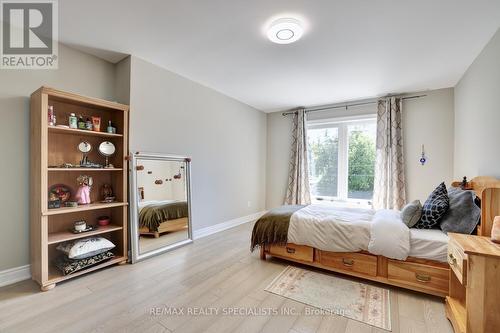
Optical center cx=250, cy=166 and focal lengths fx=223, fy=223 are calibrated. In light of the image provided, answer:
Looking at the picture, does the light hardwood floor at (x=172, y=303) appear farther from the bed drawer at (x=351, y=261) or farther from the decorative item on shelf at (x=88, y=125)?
the decorative item on shelf at (x=88, y=125)

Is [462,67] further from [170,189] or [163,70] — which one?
[170,189]

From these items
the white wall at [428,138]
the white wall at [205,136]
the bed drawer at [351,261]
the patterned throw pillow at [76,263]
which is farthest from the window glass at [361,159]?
the patterned throw pillow at [76,263]

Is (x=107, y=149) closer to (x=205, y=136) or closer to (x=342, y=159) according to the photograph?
(x=205, y=136)

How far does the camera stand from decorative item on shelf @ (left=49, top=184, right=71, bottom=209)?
225cm

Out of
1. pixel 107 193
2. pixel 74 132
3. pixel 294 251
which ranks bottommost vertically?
pixel 294 251

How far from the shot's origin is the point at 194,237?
3.58 meters

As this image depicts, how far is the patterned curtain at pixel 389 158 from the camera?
3869 millimetres

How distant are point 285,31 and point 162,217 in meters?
2.72

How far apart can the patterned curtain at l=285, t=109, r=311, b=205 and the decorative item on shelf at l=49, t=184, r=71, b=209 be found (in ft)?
12.4

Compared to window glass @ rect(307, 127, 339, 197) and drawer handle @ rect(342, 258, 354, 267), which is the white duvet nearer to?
drawer handle @ rect(342, 258, 354, 267)

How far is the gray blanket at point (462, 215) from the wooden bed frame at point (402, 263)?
10cm

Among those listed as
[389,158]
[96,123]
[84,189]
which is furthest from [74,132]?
[389,158]

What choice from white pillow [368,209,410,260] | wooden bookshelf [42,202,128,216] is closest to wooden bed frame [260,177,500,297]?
white pillow [368,209,410,260]

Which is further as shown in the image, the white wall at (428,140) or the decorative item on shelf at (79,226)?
the white wall at (428,140)
